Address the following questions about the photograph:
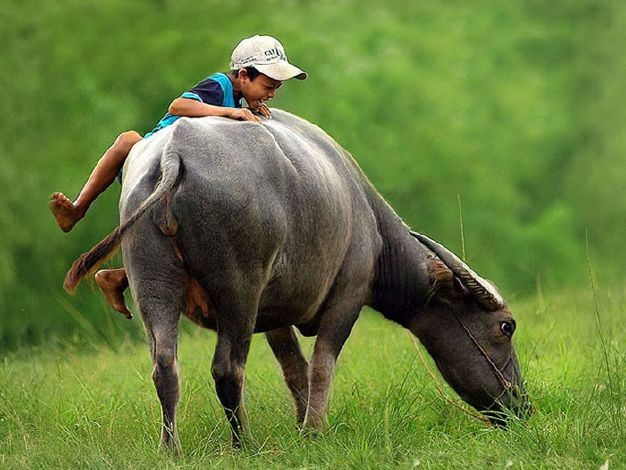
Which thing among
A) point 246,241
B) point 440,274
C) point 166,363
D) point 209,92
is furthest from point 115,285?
point 440,274

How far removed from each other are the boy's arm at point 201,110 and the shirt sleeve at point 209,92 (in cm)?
19

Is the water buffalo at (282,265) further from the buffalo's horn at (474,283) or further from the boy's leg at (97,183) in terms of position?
the boy's leg at (97,183)

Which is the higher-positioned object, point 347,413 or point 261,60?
point 261,60

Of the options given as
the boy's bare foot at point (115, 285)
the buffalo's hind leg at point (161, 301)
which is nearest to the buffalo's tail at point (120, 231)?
the buffalo's hind leg at point (161, 301)

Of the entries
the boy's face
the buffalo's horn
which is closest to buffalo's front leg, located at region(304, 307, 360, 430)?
the buffalo's horn

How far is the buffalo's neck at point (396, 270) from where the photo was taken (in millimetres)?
7645

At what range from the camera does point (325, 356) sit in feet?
23.7

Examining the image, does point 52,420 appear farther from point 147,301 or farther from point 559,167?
point 559,167

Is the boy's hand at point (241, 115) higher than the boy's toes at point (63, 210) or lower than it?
higher

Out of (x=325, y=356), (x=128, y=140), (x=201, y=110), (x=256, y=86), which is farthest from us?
(x=325, y=356)

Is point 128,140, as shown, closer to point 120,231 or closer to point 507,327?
point 120,231

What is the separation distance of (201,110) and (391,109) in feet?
64.3

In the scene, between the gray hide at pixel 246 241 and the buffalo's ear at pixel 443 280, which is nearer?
the gray hide at pixel 246 241

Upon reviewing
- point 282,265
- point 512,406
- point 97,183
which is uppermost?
point 97,183
